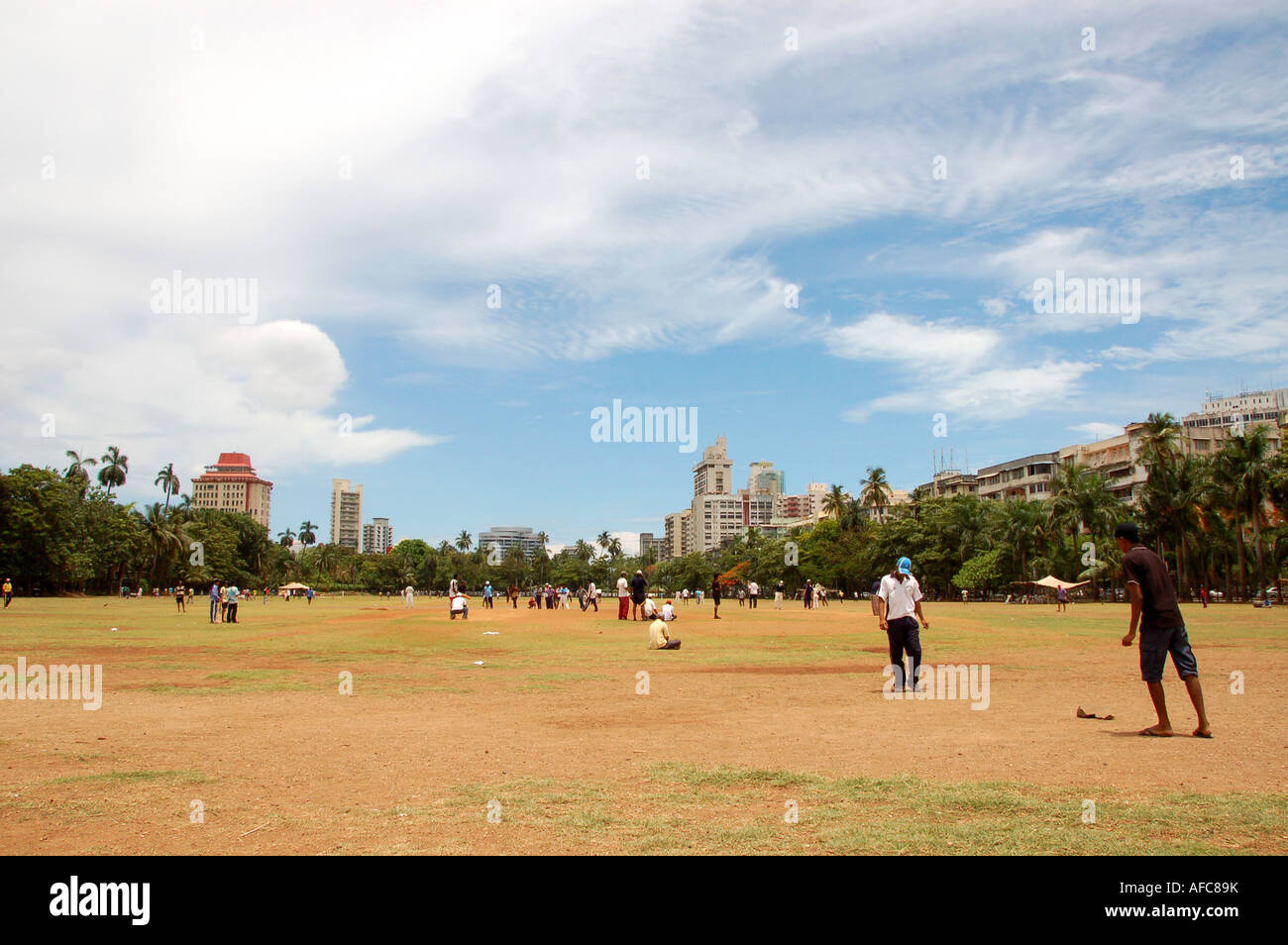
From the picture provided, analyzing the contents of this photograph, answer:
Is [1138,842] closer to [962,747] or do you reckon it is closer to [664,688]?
[962,747]

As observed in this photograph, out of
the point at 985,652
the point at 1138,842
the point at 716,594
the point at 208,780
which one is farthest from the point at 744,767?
the point at 716,594

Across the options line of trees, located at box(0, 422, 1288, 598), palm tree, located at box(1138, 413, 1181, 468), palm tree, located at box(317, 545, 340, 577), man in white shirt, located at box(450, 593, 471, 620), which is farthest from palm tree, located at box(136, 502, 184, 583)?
palm tree, located at box(1138, 413, 1181, 468)

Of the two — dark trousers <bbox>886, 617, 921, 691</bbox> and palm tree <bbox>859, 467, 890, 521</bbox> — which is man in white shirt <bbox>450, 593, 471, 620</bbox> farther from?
palm tree <bbox>859, 467, 890, 521</bbox>

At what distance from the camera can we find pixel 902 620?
42.4 ft

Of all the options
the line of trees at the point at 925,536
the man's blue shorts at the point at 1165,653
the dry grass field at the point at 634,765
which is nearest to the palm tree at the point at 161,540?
the line of trees at the point at 925,536

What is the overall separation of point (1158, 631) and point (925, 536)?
9280cm

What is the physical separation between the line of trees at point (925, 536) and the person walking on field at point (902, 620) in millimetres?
61909

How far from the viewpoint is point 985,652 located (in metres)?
21.1

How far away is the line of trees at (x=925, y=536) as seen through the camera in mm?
69125

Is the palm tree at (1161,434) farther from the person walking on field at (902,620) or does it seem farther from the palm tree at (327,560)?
the palm tree at (327,560)

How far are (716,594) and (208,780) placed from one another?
41143mm

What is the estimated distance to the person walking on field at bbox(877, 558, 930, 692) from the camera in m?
12.9

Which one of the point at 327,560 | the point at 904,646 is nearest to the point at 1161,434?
the point at 904,646

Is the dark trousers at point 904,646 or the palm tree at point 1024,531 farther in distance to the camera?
the palm tree at point 1024,531
